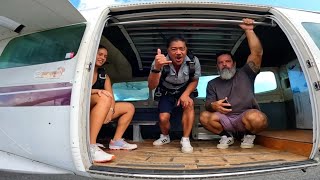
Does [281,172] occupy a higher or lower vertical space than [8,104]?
lower

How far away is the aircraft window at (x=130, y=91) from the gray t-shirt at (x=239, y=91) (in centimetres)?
195

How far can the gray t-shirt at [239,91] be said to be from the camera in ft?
14.1

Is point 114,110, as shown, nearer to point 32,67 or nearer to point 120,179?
point 32,67

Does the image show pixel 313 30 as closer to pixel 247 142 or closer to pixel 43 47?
pixel 247 142

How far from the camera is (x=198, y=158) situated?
10.8 feet

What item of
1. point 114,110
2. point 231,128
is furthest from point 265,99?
point 114,110

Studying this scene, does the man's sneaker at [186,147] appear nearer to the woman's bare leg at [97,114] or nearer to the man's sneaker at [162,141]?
the man's sneaker at [162,141]

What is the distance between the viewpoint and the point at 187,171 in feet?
8.60

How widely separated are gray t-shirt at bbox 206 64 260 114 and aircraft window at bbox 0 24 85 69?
211 centimetres

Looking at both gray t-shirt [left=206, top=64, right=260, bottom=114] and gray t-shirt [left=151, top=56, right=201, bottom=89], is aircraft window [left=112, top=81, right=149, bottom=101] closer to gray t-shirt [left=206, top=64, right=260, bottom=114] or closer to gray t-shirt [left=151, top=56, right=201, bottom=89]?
gray t-shirt [left=151, top=56, right=201, bottom=89]

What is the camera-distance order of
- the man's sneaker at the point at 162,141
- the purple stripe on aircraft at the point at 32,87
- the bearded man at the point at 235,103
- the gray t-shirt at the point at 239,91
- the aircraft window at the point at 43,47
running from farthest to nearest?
the man's sneaker at the point at 162,141 < the gray t-shirt at the point at 239,91 < the bearded man at the point at 235,103 < the aircraft window at the point at 43,47 < the purple stripe on aircraft at the point at 32,87

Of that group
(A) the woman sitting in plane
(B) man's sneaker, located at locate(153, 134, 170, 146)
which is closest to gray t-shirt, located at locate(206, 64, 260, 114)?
(B) man's sneaker, located at locate(153, 134, 170, 146)

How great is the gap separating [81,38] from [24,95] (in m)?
0.79

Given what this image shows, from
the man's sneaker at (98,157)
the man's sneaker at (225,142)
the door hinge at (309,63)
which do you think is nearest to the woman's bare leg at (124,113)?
the man's sneaker at (98,157)
